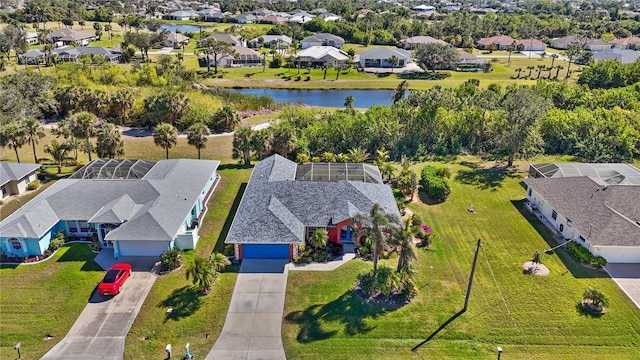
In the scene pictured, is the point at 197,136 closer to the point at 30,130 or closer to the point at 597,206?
the point at 30,130

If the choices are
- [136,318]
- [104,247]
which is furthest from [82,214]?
[136,318]

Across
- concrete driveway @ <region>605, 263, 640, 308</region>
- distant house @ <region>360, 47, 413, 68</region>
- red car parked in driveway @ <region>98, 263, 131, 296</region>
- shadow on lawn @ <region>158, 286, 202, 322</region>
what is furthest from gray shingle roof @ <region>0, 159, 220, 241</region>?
distant house @ <region>360, 47, 413, 68</region>

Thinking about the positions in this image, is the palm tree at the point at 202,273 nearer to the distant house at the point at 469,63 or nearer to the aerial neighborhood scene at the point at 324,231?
the aerial neighborhood scene at the point at 324,231

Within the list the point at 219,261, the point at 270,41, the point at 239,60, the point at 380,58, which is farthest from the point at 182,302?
the point at 270,41

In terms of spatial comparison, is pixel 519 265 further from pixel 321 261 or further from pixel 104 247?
pixel 104 247

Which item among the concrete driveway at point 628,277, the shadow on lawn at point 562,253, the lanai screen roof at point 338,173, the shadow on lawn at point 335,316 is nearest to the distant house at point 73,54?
the lanai screen roof at point 338,173
